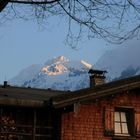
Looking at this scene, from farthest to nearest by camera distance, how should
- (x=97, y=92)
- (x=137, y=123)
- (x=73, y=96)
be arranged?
(x=137, y=123) → (x=97, y=92) → (x=73, y=96)

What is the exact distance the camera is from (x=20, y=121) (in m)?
19.2

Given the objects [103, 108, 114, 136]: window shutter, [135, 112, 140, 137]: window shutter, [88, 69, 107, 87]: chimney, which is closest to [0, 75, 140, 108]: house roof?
[103, 108, 114, 136]: window shutter

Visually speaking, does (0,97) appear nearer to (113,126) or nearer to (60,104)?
(60,104)

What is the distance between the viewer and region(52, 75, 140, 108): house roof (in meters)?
18.1

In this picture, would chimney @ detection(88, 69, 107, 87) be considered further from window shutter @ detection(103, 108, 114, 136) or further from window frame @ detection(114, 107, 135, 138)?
window shutter @ detection(103, 108, 114, 136)

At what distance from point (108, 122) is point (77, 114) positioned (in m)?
1.40

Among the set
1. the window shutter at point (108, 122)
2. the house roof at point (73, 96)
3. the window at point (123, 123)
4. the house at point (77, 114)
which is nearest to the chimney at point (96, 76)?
the house at point (77, 114)

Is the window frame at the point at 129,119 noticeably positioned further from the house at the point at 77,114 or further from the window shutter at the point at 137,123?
the window shutter at the point at 137,123

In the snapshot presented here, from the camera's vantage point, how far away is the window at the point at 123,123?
20500mm

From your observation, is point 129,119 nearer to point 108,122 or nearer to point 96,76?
point 108,122

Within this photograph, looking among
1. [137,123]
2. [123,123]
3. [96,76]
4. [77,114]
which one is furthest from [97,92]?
[96,76]

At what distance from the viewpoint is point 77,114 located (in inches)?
770

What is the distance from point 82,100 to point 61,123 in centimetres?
122

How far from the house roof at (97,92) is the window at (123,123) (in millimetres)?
984
